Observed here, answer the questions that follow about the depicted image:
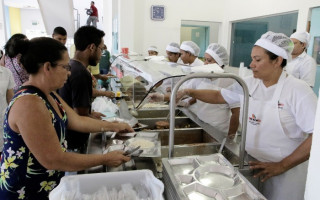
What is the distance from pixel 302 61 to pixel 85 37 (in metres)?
2.82

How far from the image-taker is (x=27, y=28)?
11422 millimetres

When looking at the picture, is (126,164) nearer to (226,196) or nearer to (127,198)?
(127,198)

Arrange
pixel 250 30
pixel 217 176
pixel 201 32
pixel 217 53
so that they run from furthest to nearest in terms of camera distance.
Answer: pixel 201 32, pixel 250 30, pixel 217 53, pixel 217 176

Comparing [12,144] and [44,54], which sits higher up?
[44,54]

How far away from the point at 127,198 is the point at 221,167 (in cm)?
38

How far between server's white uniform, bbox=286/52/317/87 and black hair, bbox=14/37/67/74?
10.3ft

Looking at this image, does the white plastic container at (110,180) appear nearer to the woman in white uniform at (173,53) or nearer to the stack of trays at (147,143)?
the stack of trays at (147,143)

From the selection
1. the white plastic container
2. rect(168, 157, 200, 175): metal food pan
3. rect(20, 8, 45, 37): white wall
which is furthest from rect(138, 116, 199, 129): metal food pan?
rect(20, 8, 45, 37): white wall

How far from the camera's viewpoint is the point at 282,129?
1286 mm

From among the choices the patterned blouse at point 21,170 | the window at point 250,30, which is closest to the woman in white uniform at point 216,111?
the patterned blouse at point 21,170

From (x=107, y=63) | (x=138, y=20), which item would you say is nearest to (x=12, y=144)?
(x=107, y=63)

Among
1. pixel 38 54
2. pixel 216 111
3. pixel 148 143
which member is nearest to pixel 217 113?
pixel 216 111

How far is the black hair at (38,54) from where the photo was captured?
100 cm

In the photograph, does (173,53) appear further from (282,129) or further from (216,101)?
(282,129)
